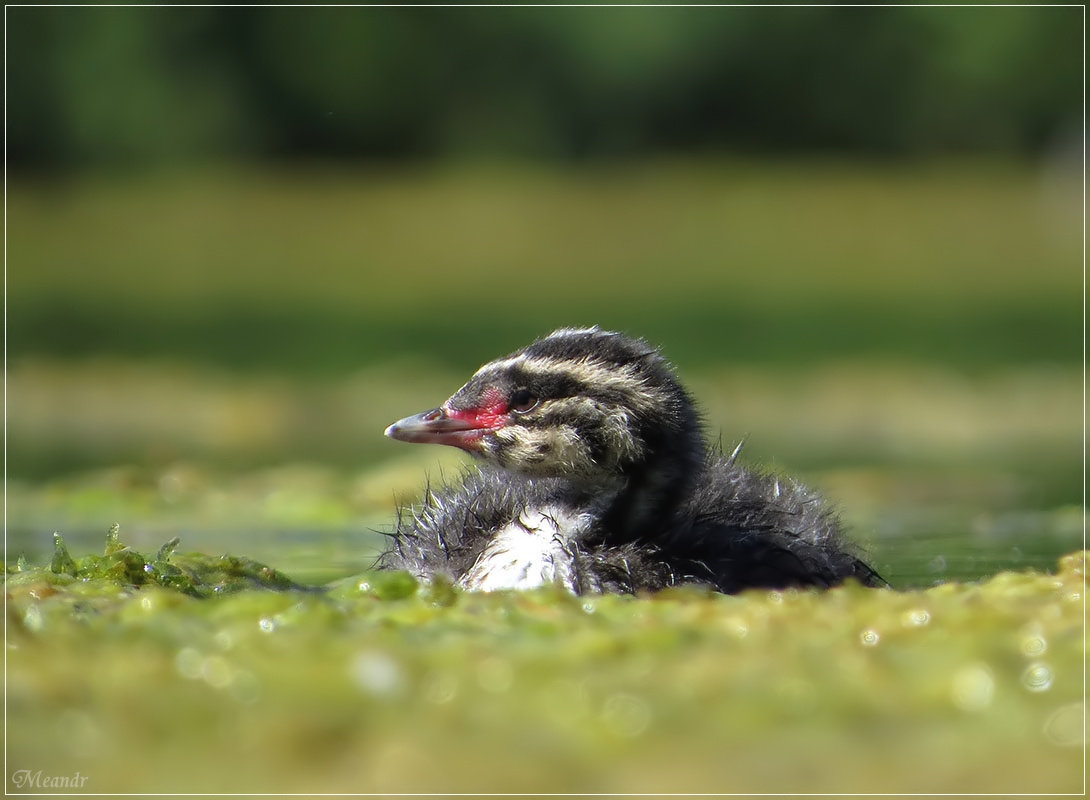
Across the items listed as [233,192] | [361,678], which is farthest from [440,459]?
[233,192]

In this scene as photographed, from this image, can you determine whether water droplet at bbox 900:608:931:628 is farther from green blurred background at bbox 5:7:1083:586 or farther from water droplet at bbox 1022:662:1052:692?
green blurred background at bbox 5:7:1083:586

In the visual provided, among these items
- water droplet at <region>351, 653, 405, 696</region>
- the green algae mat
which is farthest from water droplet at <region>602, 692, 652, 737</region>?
water droplet at <region>351, 653, 405, 696</region>

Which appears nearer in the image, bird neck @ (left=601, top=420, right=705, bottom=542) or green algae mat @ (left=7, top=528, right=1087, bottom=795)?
green algae mat @ (left=7, top=528, right=1087, bottom=795)

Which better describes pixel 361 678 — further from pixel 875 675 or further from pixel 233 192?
pixel 233 192

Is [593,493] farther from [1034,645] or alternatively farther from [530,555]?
[1034,645]
